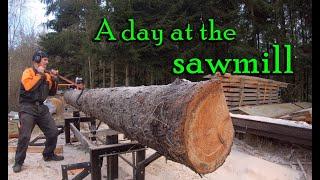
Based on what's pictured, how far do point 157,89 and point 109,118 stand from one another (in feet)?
3.27

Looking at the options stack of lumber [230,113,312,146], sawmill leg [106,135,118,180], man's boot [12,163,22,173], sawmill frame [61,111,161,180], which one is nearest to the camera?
sawmill frame [61,111,161,180]

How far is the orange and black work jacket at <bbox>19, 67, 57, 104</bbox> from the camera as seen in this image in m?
4.26

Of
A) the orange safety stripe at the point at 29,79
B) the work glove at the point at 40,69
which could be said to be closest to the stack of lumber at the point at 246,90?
the work glove at the point at 40,69

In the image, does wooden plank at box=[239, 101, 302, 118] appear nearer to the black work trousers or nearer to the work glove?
the black work trousers

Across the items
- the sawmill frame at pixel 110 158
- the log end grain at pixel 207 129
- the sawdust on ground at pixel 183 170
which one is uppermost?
the log end grain at pixel 207 129

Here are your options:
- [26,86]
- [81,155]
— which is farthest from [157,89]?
[81,155]

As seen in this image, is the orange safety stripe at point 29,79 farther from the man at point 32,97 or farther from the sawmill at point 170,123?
the sawmill at point 170,123

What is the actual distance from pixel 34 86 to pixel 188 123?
2921 mm

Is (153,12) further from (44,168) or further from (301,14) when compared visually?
(44,168)

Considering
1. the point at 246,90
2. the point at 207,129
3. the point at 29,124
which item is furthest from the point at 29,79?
the point at 246,90

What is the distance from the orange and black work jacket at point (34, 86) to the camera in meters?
4.26

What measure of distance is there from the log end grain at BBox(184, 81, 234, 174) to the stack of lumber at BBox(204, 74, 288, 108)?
525cm

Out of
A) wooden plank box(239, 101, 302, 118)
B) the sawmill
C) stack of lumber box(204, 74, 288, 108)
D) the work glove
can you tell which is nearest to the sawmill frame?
the sawmill

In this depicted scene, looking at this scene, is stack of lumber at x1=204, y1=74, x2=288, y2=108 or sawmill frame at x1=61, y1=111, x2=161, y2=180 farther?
stack of lumber at x1=204, y1=74, x2=288, y2=108
